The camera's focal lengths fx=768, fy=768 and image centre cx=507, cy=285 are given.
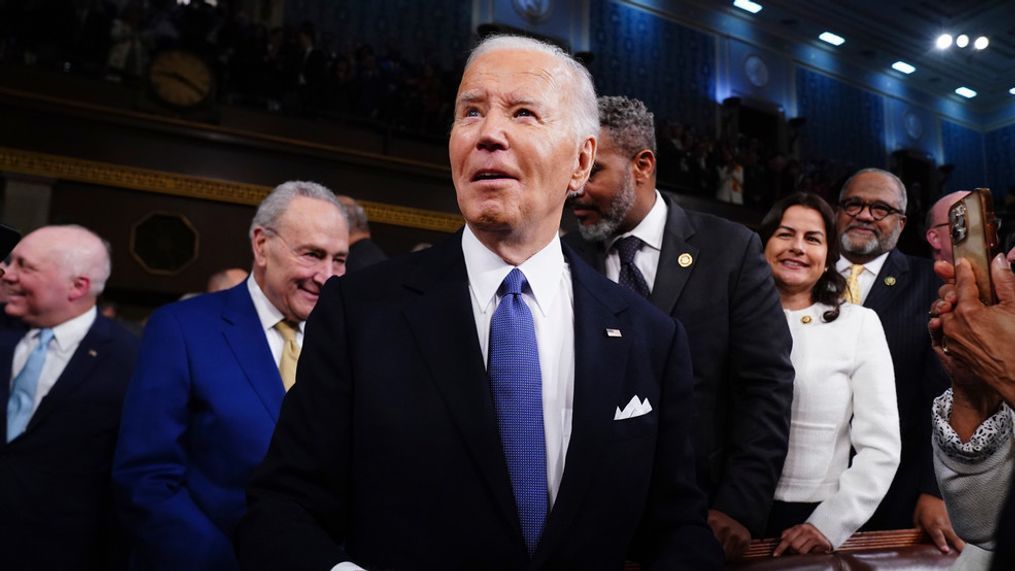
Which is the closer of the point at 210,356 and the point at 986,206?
the point at 986,206

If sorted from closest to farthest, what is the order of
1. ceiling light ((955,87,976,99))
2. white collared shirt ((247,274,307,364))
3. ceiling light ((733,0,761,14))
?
white collared shirt ((247,274,307,364))
ceiling light ((733,0,761,14))
ceiling light ((955,87,976,99))

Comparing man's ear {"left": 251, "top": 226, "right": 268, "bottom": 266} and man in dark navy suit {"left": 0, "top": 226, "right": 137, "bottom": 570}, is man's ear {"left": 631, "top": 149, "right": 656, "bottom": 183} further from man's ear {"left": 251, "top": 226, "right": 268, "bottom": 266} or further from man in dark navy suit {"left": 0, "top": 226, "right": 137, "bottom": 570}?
man in dark navy suit {"left": 0, "top": 226, "right": 137, "bottom": 570}

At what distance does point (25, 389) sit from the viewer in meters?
2.60

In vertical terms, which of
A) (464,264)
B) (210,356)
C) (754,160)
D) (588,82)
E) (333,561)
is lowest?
(333,561)

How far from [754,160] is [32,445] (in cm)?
1112

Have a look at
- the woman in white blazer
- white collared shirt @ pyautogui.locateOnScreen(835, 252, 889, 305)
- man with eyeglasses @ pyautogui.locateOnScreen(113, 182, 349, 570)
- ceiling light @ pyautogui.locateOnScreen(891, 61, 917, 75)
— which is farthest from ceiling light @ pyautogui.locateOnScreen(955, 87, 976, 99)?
man with eyeglasses @ pyautogui.locateOnScreen(113, 182, 349, 570)

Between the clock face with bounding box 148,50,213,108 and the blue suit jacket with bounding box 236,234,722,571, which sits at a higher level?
the clock face with bounding box 148,50,213,108

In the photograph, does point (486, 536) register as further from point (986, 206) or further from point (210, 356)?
point (210, 356)

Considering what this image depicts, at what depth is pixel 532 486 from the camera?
122 cm

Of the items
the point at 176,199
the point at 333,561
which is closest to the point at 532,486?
the point at 333,561

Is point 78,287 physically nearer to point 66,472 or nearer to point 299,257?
point 66,472

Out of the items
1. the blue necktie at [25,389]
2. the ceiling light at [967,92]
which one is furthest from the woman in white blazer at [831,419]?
the ceiling light at [967,92]

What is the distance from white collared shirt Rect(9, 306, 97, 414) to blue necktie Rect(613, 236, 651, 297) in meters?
1.94

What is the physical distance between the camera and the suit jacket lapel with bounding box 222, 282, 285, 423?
194cm
